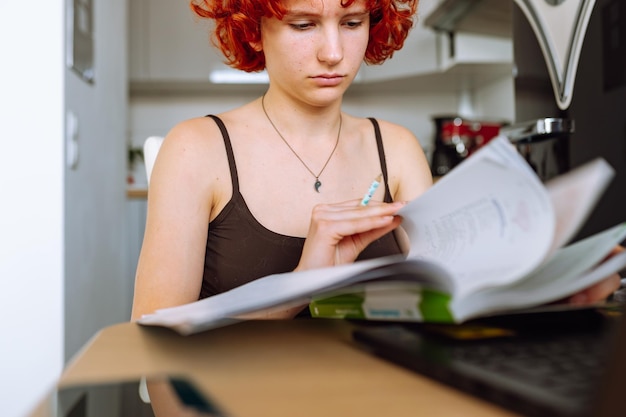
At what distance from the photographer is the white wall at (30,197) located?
193cm

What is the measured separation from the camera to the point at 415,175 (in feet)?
4.32

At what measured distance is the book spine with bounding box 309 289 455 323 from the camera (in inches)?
18.2

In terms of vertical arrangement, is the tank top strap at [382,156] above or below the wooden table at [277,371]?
above

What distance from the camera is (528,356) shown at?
41 centimetres

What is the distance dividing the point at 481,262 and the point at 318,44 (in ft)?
2.11

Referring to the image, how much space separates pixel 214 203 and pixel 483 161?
2.45ft

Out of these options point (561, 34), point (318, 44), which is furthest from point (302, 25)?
point (561, 34)

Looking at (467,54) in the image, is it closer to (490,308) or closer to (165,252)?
(165,252)

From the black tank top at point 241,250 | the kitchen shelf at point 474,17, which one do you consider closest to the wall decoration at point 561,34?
the black tank top at point 241,250

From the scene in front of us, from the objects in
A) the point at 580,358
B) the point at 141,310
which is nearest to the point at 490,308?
the point at 580,358

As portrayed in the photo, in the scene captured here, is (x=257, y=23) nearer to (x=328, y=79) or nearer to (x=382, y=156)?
(x=328, y=79)

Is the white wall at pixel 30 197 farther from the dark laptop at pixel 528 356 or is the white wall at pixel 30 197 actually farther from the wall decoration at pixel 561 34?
the dark laptop at pixel 528 356

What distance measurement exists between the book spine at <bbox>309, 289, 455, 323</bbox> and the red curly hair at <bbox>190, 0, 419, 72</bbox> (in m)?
0.59

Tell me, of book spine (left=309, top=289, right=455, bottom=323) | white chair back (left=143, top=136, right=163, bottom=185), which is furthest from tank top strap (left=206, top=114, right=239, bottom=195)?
book spine (left=309, top=289, right=455, bottom=323)
